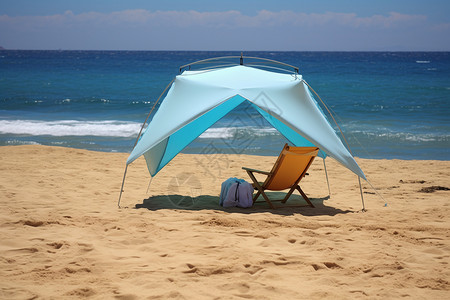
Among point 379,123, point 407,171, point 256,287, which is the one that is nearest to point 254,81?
point 256,287

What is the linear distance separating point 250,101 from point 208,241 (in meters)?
1.69

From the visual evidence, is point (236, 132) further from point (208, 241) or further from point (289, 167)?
point (208, 241)

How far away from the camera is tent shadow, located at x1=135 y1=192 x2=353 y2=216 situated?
5375mm

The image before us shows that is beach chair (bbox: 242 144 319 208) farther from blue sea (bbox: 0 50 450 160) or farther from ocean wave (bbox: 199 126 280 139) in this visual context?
ocean wave (bbox: 199 126 280 139)

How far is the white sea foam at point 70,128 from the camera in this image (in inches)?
489

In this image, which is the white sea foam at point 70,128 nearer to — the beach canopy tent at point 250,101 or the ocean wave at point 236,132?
the ocean wave at point 236,132

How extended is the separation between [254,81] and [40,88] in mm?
22476

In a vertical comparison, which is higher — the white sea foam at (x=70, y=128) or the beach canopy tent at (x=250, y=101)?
the beach canopy tent at (x=250, y=101)

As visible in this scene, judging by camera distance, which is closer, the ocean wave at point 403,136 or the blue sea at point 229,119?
the blue sea at point 229,119

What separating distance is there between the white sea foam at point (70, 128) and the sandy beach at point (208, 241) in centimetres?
547

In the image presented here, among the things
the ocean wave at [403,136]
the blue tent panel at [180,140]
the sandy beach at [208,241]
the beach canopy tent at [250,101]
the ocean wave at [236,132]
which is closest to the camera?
the sandy beach at [208,241]

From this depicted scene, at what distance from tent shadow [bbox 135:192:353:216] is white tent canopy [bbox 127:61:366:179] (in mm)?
606

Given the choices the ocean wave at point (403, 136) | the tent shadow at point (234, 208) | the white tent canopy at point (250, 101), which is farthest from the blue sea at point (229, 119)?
the white tent canopy at point (250, 101)

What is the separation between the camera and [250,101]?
16.9ft
